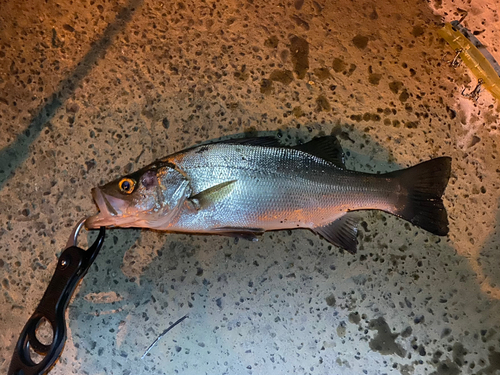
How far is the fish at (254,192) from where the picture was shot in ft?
5.94

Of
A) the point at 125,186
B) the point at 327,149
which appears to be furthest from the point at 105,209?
the point at 327,149

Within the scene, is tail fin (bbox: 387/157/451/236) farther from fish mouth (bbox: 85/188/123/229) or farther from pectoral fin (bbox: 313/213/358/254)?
fish mouth (bbox: 85/188/123/229)

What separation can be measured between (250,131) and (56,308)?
154cm

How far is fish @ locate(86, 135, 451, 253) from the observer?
181 centimetres

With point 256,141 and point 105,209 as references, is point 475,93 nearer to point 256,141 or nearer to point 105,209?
point 256,141

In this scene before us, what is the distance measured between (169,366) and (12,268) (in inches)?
46.2

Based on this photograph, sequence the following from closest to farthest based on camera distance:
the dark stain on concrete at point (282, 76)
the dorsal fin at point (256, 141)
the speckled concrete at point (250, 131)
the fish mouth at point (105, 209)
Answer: the fish mouth at point (105, 209) < the dorsal fin at point (256, 141) < the speckled concrete at point (250, 131) < the dark stain on concrete at point (282, 76)

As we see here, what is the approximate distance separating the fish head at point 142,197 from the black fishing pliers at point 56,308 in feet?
0.82

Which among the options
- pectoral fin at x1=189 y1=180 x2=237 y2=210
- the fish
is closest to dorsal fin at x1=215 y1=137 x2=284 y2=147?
the fish

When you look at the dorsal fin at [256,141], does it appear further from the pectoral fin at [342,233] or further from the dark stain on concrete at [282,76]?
the pectoral fin at [342,233]

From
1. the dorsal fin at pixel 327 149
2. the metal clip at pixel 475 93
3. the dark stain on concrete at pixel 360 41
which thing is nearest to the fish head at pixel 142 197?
the dorsal fin at pixel 327 149

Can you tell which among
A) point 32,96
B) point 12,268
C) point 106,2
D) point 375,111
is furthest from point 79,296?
point 375,111

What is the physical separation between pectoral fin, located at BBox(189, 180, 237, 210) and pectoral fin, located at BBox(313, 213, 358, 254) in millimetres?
608

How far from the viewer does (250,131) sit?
2.16 metres
